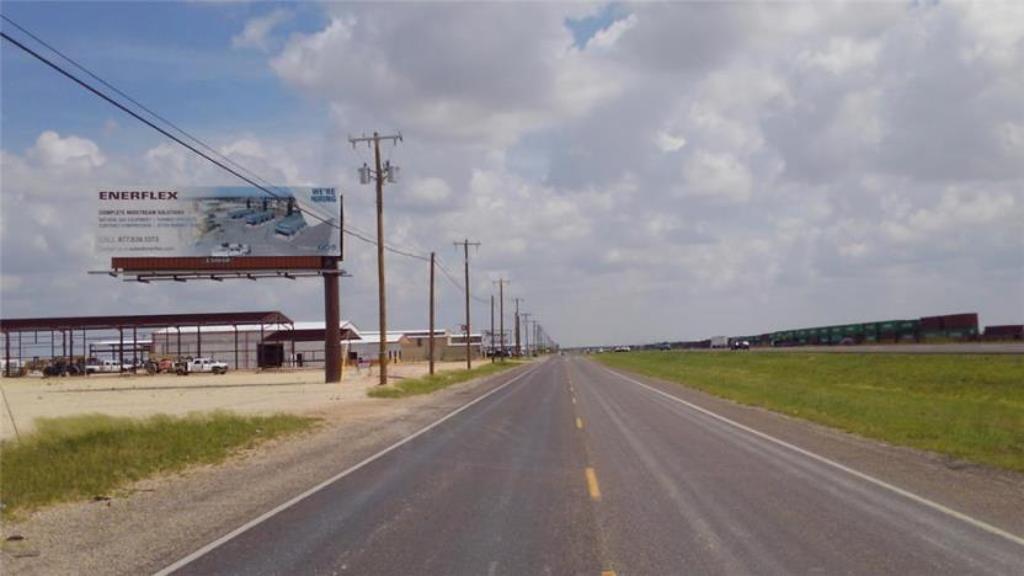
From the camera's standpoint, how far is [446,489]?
13.2 metres

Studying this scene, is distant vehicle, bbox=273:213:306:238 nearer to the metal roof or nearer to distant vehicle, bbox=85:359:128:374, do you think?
the metal roof

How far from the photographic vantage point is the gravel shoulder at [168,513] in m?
9.33

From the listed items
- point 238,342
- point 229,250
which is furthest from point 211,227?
point 238,342

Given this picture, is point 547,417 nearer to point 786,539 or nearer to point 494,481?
point 494,481

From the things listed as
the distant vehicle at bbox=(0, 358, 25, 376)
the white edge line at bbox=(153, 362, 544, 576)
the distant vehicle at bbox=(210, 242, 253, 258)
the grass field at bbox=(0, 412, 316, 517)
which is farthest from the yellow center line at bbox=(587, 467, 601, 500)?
the distant vehicle at bbox=(0, 358, 25, 376)

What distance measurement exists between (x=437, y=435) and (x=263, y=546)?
41.1 feet

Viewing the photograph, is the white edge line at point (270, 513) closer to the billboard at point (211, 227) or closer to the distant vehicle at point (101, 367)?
the billboard at point (211, 227)

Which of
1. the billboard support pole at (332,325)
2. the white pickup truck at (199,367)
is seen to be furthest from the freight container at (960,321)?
the white pickup truck at (199,367)

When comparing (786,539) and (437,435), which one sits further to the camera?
(437,435)

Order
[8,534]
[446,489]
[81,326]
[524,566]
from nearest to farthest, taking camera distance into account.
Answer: [524,566]
[8,534]
[446,489]
[81,326]

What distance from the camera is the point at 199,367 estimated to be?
88812mm

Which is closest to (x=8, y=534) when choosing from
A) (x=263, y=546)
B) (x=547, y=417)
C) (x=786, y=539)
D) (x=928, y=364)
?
(x=263, y=546)

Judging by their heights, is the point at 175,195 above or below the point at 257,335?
above

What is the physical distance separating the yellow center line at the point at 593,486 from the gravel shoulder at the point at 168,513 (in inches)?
158
